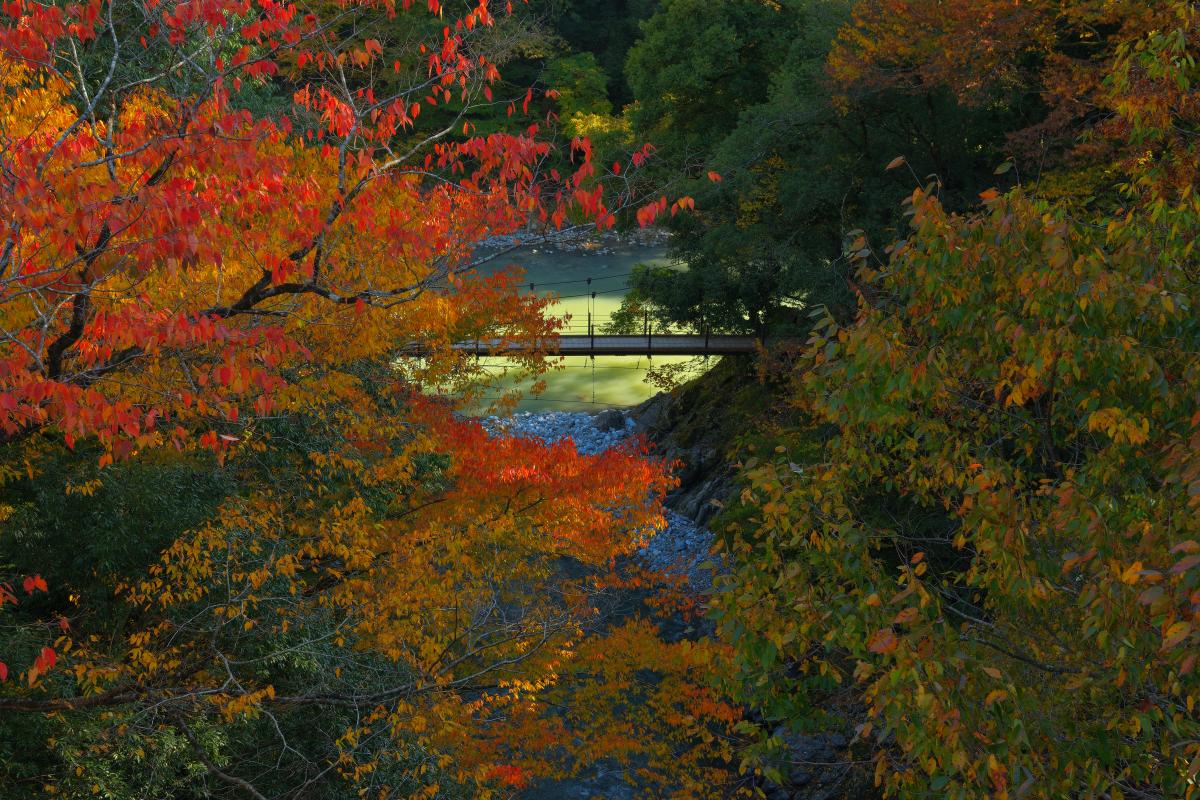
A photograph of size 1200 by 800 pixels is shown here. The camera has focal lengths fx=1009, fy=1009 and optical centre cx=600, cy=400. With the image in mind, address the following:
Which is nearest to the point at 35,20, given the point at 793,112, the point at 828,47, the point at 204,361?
the point at 204,361

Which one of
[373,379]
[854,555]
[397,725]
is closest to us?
[854,555]

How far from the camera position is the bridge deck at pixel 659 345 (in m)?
22.5

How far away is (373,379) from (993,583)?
8132mm

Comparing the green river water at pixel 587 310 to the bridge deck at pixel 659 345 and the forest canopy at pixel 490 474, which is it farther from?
the forest canopy at pixel 490 474

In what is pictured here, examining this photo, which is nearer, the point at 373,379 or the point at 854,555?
the point at 854,555

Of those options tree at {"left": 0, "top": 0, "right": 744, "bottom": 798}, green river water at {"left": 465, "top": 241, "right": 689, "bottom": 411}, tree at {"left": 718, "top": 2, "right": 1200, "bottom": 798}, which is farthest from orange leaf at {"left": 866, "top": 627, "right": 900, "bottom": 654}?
green river water at {"left": 465, "top": 241, "right": 689, "bottom": 411}

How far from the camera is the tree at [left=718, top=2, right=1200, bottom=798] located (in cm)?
403

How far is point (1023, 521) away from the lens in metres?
5.09

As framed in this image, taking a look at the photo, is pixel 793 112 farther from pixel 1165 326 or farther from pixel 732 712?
pixel 1165 326

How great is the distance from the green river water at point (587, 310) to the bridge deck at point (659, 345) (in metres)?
6.72

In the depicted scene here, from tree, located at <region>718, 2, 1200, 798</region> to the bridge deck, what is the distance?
15.4m

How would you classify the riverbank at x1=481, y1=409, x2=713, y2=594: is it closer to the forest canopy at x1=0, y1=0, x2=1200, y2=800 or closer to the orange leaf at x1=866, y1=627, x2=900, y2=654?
the forest canopy at x1=0, y1=0, x2=1200, y2=800

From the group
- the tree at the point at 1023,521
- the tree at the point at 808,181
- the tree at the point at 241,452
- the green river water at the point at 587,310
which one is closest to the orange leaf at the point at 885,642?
the tree at the point at 1023,521

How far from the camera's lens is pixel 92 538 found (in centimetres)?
764
